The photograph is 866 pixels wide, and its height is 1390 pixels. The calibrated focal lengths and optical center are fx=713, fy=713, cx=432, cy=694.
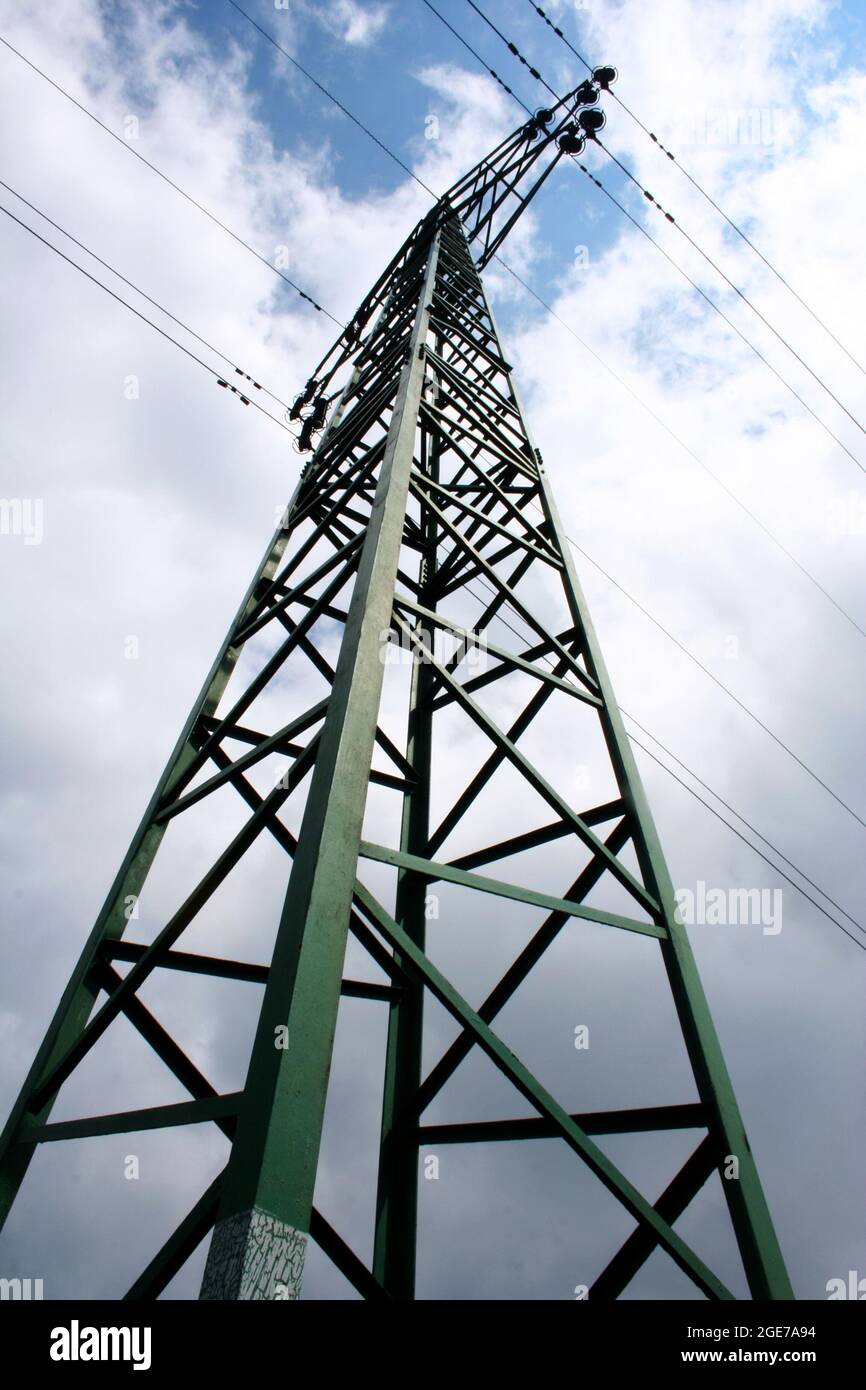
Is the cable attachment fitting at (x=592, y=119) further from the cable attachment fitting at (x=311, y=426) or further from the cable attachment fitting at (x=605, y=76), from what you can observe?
the cable attachment fitting at (x=311, y=426)

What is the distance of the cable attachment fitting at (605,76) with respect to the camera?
347 inches

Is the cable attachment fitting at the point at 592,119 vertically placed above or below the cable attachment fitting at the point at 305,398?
above

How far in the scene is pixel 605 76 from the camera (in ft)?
29.1

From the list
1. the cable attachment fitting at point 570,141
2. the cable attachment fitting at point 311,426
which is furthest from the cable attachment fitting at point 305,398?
the cable attachment fitting at point 570,141

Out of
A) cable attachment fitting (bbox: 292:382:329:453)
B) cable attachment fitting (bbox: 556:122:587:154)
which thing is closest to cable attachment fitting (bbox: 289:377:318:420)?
cable attachment fitting (bbox: 292:382:329:453)

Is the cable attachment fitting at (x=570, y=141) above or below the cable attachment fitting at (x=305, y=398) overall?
above

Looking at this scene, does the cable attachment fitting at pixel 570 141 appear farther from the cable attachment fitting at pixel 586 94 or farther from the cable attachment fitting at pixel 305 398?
the cable attachment fitting at pixel 305 398

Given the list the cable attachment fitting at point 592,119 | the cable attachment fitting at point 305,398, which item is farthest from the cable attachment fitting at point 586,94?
the cable attachment fitting at point 305,398

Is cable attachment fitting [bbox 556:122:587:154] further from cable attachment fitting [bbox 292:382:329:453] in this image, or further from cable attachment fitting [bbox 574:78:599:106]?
cable attachment fitting [bbox 292:382:329:453]

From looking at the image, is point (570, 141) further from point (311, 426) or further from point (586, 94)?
point (311, 426)

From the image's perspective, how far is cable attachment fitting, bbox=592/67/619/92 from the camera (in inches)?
347

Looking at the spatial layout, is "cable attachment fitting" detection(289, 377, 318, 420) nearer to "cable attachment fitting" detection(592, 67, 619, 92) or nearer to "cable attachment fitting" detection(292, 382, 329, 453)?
"cable attachment fitting" detection(292, 382, 329, 453)

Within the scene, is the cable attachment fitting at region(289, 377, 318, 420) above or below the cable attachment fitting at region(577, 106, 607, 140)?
below

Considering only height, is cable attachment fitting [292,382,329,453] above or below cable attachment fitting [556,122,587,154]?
below
